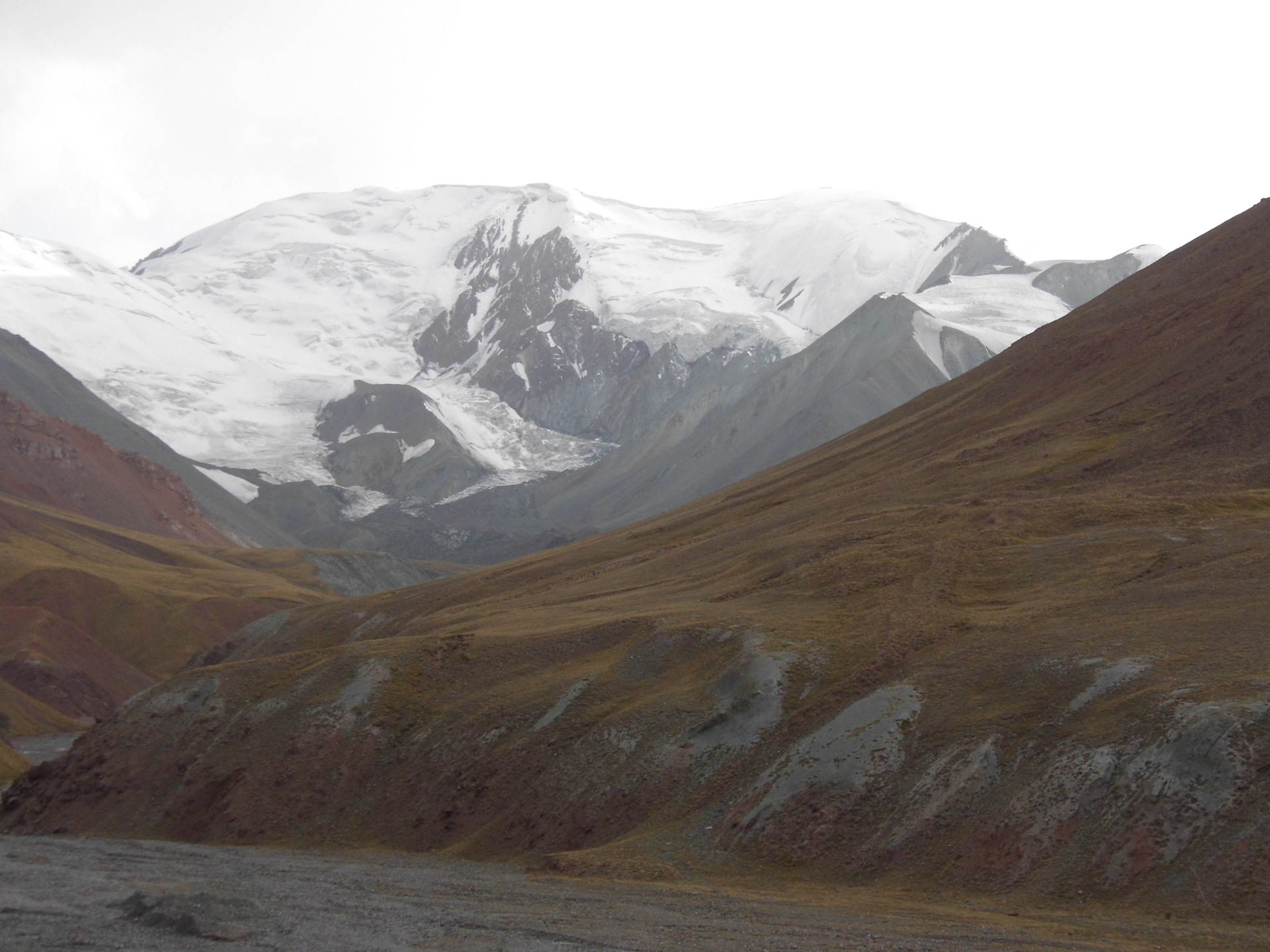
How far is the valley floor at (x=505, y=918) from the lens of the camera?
23.5 m

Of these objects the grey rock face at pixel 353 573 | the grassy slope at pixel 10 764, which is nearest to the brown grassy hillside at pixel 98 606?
the grey rock face at pixel 353 573

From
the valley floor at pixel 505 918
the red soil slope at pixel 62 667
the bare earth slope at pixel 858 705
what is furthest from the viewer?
the red soil slope at pixel 62 667

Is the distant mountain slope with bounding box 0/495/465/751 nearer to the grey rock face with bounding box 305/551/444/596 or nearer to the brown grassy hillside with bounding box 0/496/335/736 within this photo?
the brown grassy hillside with bounding box 0/496/335/736

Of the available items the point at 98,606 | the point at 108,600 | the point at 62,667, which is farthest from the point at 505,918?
the point at 108,600

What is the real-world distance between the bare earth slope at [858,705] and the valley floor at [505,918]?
78.6 inches

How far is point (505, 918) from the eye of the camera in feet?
90.8

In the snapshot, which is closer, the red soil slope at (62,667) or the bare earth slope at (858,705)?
the bare earth slope at (858,705)

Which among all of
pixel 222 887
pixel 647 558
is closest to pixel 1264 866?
pixel 222 887

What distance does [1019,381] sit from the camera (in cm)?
9806

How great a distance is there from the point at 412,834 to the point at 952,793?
64.9 ft

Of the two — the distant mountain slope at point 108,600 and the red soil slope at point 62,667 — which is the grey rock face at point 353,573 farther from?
the red soil slope at point 62,667

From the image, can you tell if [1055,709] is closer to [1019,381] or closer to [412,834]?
[412,834]

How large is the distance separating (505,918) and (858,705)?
13.7 m

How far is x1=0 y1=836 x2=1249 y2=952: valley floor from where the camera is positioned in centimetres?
2352
